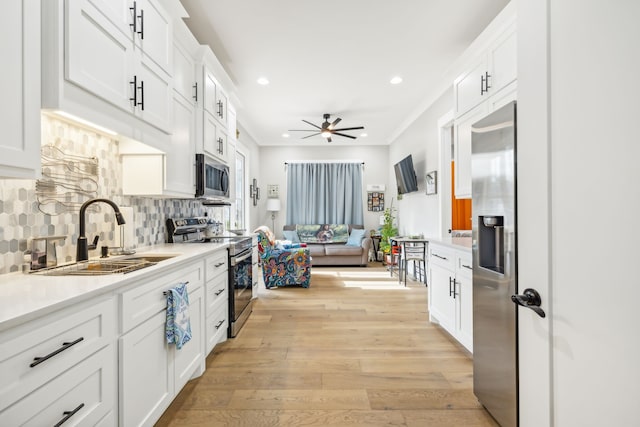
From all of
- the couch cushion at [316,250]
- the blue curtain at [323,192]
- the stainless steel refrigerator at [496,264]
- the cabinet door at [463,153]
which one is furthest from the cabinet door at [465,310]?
the blue curtain at [323,192]

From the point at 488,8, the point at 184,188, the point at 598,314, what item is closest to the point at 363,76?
the point at 488,8

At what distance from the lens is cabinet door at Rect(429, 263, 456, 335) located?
2.71 metres

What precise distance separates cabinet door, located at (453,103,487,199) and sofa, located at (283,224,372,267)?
3.72m

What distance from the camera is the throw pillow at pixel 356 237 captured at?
6680 mm

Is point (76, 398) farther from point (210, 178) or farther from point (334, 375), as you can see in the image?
point (210, 178)

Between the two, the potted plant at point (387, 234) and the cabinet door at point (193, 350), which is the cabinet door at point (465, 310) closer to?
the cabinet door at point (193, 350)

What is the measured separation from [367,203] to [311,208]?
55.3 inches

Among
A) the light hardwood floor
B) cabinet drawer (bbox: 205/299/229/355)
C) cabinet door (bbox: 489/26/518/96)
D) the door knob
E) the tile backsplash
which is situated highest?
cabinet door (bbox: 489/26/518/96)

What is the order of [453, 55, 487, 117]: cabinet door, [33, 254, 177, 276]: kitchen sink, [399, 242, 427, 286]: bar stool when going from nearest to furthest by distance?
[33, 254, 177, 276]: kitchen sink
[453, 55, 487, 117]: cabinet door
[399, 242, 427, 286]: bar stool

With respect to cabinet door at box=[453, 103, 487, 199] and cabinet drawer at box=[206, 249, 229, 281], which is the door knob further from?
cabinet drawer at box=[206, 249, 229, 281]

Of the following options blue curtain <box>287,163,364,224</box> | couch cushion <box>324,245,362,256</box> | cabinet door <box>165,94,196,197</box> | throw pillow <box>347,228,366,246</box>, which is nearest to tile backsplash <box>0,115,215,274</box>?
cabinet door <box>165,94,196,197</box>

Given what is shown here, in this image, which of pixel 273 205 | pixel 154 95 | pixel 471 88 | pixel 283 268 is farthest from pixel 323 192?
pixel 154 95

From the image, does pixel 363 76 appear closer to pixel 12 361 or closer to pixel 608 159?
pixel 608 159

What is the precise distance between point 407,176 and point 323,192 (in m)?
2.49
